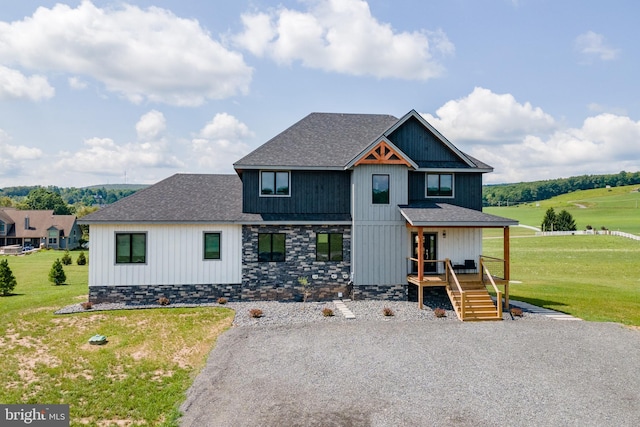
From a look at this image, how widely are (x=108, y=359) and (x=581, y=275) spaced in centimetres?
3474

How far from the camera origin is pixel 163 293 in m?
19.4

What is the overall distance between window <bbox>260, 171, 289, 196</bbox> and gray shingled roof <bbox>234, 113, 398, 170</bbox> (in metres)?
0.68

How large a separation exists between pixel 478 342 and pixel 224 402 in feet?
28.8

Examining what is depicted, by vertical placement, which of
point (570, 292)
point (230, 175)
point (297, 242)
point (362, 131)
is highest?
point (362, 131)

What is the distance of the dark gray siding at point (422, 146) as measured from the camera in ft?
69.0

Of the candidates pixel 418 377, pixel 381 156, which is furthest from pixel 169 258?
pixel 418 377

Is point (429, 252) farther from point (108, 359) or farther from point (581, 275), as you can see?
point (581, 275)

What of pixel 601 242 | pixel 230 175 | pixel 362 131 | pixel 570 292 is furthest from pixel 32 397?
pixel 601 242

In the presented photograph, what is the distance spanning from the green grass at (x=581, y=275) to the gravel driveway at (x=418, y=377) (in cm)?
465

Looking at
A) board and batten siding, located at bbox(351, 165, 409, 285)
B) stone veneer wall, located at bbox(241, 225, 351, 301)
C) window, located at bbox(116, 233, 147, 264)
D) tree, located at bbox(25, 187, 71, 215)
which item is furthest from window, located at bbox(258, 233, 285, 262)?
tree, located at bbox(25, 187, 71, 215)

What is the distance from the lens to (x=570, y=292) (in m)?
24.4

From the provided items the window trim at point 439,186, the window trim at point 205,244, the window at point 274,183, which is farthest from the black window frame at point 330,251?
the window trim at point 439,186

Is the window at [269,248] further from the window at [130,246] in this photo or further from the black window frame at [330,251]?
the window at [130,246]

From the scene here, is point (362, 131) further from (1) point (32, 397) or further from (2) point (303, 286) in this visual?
(1) point (32, 397)
